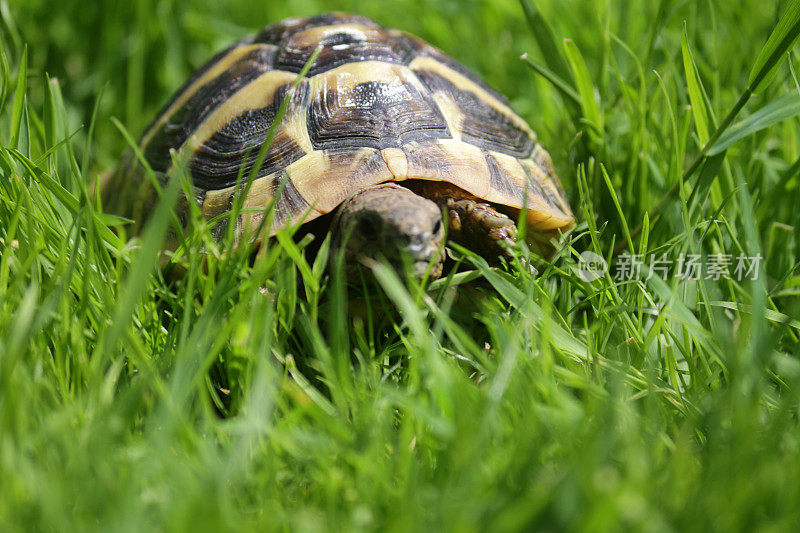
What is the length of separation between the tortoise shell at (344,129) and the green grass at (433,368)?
0.20 meters

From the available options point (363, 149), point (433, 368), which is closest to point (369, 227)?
point (363, 149)

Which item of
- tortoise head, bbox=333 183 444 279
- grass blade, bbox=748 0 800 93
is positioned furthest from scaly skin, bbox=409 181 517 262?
grass blade, bbox=748 0 800 93

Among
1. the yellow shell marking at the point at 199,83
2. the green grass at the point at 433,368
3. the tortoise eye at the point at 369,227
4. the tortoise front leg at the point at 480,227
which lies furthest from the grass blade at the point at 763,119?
the yellow shell marking at the point at 199,83

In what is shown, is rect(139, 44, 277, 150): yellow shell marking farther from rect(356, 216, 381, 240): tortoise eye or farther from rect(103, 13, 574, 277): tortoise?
rect(356, 216, 381, 240): tortoise eye

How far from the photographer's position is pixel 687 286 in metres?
1.67

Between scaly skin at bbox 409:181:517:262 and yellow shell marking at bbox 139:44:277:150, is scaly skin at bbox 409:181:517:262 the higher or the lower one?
the lower one

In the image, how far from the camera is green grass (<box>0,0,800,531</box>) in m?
0.94

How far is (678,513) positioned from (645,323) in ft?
2.62

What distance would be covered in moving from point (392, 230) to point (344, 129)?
0.42 metres

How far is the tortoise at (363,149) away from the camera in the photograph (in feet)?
5.30

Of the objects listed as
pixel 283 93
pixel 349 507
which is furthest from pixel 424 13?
pixel 349 507

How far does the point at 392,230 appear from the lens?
1490mm

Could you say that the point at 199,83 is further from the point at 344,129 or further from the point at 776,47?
the point at 776,47

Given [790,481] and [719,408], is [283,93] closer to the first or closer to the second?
[719,408]
